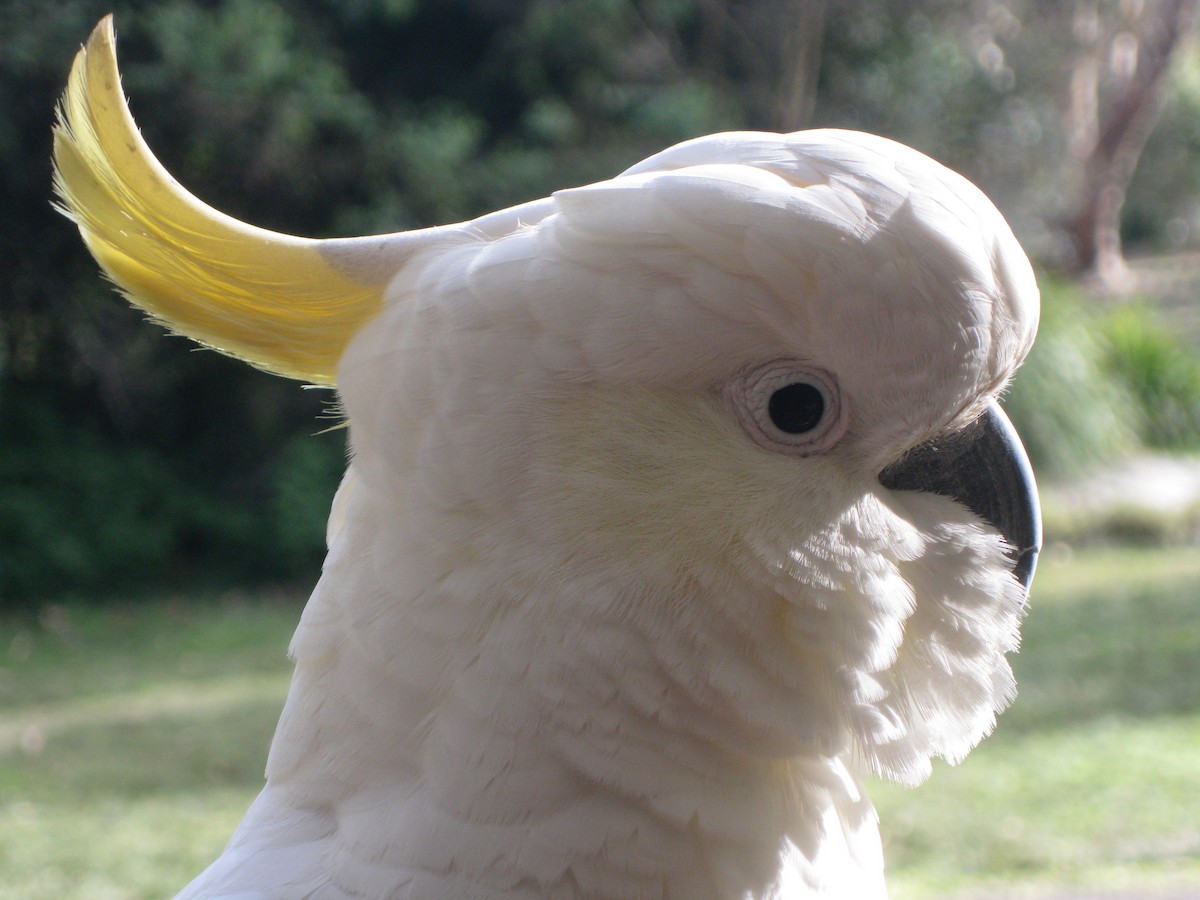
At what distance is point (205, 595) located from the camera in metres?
5.95

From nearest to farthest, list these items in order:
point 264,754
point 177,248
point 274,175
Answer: point 177,248 < point 264,754 < point 274,175

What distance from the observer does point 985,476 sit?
4.17 feet

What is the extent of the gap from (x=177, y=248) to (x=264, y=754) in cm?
318

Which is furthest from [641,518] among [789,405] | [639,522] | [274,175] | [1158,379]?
[1158,379]

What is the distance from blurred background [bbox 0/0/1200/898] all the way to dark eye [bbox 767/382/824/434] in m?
2.35

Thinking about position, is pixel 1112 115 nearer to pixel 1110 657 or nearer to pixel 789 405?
pixel 1110 657

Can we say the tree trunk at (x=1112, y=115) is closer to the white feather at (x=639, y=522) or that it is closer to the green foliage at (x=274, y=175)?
the green foliage at (x=274, y=175)

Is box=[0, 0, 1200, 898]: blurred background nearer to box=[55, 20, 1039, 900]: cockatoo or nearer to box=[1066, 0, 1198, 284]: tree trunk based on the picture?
box=[55, 20, 1039, 900]: cockatoo

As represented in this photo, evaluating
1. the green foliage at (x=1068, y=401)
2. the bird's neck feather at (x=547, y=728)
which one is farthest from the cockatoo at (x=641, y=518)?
the green foliage at (x=1068, y=401)

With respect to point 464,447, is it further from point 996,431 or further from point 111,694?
point 111,694

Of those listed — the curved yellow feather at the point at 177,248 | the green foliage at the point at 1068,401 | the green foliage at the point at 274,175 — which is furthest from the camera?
the green foliage at the point at 1068,401

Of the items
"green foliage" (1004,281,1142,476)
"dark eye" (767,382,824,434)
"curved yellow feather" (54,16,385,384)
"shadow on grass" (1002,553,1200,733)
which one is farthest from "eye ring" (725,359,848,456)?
"green foliage" (1004,281,1142,476)

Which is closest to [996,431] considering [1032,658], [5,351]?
[1032,658]

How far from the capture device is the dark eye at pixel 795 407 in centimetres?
113
